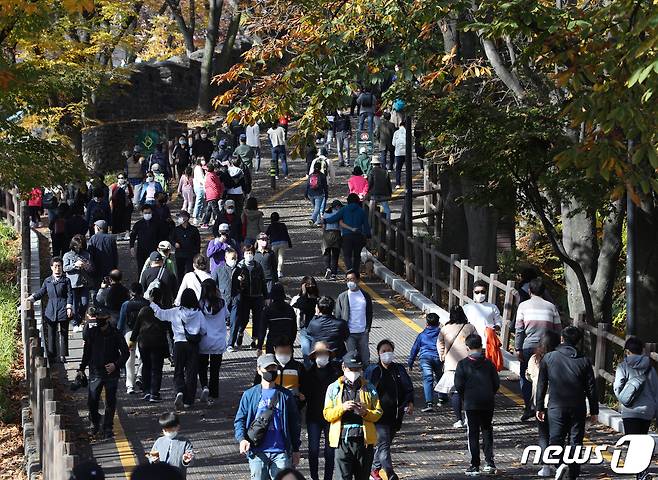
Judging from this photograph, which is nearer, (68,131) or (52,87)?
(52,87)

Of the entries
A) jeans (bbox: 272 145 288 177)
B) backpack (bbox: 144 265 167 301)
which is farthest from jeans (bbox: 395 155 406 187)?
backpack (bbox: 144 265 167 301)

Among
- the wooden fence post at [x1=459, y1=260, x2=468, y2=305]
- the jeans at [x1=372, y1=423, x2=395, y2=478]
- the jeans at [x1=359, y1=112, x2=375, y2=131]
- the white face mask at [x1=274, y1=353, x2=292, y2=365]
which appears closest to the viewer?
the white face mask at [x1=274, y1=353, x2=292, y2=365]

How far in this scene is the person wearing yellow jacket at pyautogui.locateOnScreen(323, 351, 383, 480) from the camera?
11.9m

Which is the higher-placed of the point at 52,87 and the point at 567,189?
the point at 52,87

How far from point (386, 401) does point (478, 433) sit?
1.20m

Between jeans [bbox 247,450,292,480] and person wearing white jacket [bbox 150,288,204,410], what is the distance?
431 cm

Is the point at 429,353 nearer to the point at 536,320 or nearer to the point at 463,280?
the point at 536,320

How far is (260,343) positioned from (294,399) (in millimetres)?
5695

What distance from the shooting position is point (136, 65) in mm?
49438

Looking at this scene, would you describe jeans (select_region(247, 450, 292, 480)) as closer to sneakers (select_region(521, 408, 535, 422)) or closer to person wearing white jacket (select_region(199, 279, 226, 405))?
person wearing white jacket (select_region(199, 279, 226, 405))

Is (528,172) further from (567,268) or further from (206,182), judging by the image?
(206,182)

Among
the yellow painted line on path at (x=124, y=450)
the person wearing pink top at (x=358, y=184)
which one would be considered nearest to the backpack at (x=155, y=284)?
the yellow painted line on path at (x=124, y=450)

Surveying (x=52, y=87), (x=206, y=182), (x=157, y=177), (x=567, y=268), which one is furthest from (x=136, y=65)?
(x=567, y=268)

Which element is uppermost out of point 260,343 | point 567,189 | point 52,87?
point 52,87
